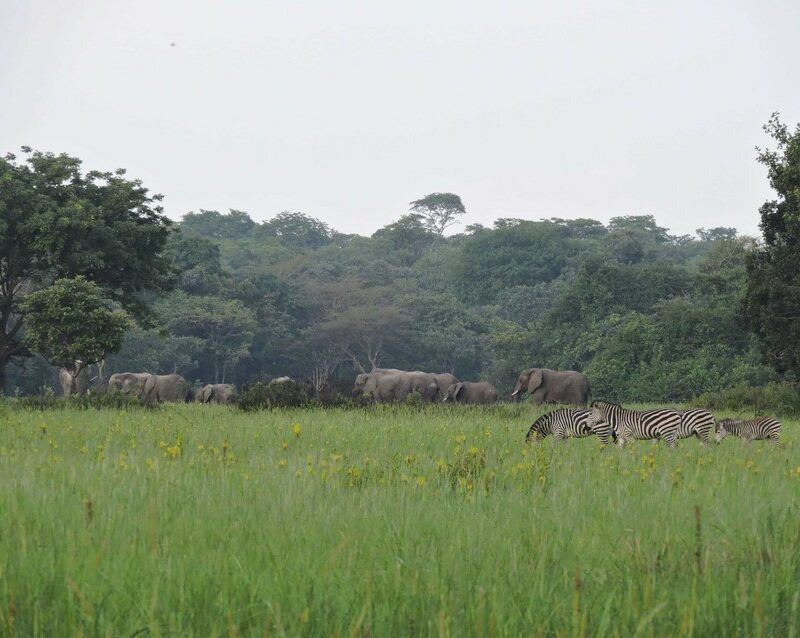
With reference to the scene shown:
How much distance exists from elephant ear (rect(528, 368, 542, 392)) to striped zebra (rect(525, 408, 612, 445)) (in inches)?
968

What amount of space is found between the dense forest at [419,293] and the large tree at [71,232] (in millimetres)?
77

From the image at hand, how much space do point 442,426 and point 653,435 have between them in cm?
427

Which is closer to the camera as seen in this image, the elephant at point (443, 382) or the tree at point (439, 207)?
the elephant at point (443, 382)

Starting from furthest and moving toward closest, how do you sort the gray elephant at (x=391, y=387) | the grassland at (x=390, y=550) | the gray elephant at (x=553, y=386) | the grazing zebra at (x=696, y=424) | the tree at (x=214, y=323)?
the tree at (x=214, y=323)
the gray elephant at (x=391, y=387)
the gray elephant at (x=553, y=386)
the grazing zebra at (x=696, y=424)
the grassland at (x=390, y=550)

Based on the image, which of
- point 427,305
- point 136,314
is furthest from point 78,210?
point 427,305

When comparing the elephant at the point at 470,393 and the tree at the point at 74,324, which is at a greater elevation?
the tree at the point at 74,324

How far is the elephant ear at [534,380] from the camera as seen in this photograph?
38.5 metres

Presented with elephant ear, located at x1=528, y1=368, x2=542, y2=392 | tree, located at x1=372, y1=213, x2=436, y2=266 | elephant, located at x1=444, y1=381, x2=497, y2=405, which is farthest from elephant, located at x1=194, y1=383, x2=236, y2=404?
tree, located at x1=372, y1=213, x2=436, y2=266

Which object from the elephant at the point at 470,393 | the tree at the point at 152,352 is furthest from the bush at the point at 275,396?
the tree at the point at 152,352

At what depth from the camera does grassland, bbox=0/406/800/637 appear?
3779 millimetres

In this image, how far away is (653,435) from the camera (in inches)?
542

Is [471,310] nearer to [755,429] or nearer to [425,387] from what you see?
[425,387]

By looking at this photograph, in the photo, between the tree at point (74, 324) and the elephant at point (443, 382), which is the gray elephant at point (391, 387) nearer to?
the elephant at point (443, 382)

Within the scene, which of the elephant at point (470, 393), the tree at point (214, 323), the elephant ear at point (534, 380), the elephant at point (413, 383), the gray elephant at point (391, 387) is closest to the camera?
the elephant ear at point (534, 380)
